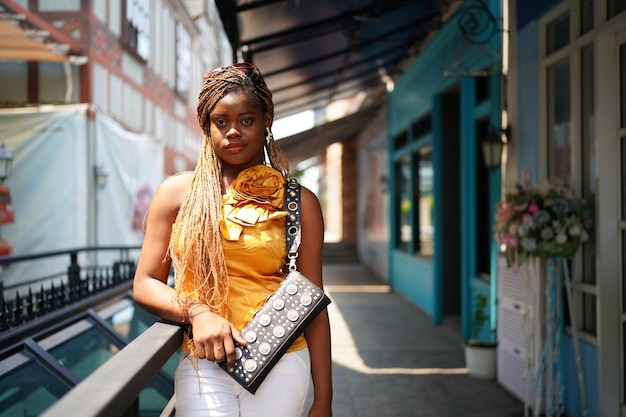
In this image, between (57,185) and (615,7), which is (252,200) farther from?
(57,185)

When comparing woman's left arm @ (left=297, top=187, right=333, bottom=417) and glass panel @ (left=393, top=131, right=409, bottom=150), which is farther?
glass panel @ (left=393, top=131, right=409, bottom=150)

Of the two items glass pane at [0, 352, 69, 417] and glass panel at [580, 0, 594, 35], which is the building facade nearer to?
glass panel at [580, 0, 594, 35]

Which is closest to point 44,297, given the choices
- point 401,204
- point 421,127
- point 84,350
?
point 84,350

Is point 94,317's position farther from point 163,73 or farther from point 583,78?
point 163,73

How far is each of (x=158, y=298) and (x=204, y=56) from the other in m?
21.7

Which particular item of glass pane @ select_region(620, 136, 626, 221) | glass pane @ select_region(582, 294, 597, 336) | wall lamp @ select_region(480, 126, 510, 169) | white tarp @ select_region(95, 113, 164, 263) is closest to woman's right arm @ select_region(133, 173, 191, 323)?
glass pane @ select_region(620, 136, 626, 221)

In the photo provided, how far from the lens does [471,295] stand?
677cm

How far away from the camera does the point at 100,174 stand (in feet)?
34.1

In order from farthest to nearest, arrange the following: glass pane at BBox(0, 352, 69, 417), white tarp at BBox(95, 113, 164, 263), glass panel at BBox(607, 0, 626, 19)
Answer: white tarp at BBox(95, 113, 164, 263), glass panel at BBox(607, 0, 626, 19), glass pane at BBox(0, 352, 69, 417)

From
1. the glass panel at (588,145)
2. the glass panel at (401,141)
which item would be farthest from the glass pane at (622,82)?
the glass panel at (401,141)

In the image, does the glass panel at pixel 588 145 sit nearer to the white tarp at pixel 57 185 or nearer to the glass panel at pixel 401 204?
the white tarp at pixel 57 185

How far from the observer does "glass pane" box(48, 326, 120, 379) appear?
3.30 meters

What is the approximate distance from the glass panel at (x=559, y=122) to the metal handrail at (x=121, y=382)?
3228mm

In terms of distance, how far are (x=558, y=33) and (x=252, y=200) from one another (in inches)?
133
